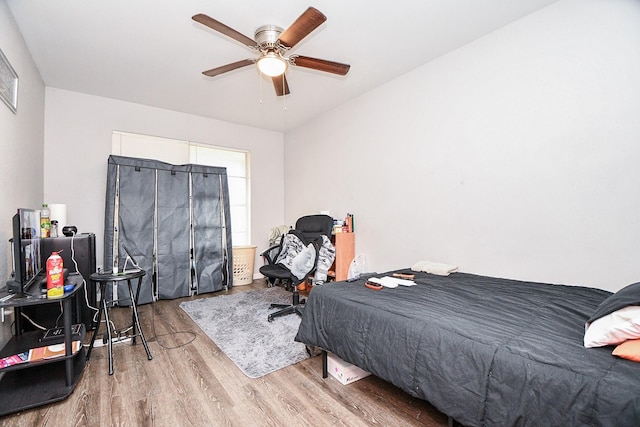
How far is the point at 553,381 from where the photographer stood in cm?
105

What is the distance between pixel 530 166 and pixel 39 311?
14.5ft

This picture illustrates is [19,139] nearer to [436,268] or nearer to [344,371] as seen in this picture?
[344,371]

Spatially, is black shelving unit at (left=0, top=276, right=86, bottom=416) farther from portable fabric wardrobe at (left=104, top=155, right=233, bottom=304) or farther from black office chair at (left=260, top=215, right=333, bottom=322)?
black office chair at (left=260, top=215, right=333, bottom=322)

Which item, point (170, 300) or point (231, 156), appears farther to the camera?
point (231, 156)

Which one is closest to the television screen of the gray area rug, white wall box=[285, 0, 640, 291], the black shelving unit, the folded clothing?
the black shelving unit

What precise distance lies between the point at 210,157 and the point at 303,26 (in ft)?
10.9

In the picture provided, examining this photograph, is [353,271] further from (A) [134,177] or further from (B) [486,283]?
(A) [134,177]

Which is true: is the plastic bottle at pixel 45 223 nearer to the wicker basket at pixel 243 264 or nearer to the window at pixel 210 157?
the window at pixel 210 157

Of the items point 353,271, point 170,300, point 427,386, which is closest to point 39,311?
point 170,300

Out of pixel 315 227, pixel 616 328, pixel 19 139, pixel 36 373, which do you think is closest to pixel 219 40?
pixel 19 139

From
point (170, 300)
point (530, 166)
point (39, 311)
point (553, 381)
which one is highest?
point (530, 166)

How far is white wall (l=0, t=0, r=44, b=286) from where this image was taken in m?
2.16

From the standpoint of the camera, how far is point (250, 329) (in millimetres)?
2914

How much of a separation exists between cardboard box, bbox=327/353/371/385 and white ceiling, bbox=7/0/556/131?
2617 millimetres
